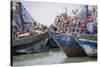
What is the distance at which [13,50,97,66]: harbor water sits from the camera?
1.93 m

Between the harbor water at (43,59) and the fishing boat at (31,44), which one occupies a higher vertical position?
the fishing boat at (31,44)

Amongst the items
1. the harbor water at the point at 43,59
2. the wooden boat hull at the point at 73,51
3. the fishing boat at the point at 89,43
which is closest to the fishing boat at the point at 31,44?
the harbor water at the point at 43,59

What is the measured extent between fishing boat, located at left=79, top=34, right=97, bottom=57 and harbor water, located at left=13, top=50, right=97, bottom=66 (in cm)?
14

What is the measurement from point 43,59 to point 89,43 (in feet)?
1.93

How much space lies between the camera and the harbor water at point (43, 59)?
193 centimetres

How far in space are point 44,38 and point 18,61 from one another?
0.37 meters

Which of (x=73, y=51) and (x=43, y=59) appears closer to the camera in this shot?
(x=43, y=59)

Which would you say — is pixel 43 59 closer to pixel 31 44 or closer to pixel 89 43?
pixel 31 44

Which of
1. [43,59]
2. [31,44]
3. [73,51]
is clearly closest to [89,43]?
[73,51]

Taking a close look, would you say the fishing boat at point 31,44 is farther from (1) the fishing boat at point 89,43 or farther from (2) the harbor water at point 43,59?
(1) the fishing boat at point 89,43

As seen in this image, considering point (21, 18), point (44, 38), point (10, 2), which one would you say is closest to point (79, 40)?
point (44, 38)

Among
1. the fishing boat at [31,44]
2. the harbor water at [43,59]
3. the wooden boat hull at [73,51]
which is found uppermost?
the fishing boat at [31,44]

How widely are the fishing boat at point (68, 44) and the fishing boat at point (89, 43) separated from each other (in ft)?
0.17

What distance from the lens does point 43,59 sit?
2.01 m
